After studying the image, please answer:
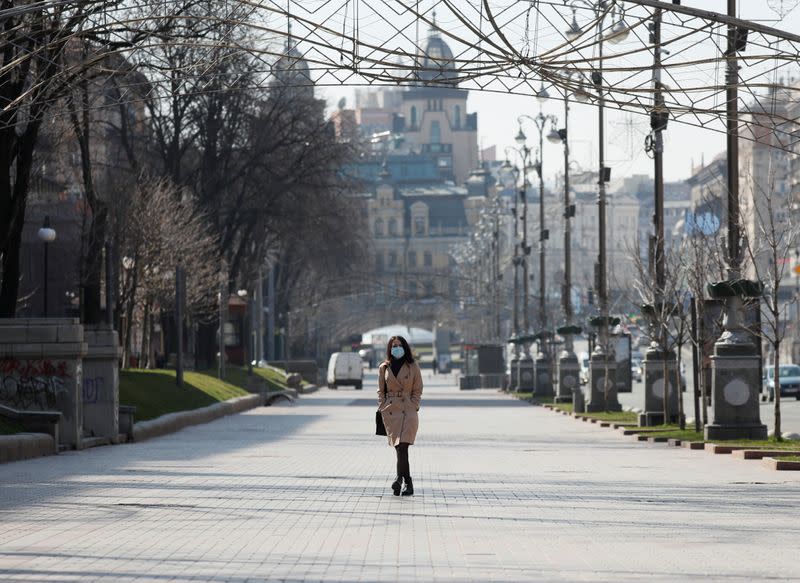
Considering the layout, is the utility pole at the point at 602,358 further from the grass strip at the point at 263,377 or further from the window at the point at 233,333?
the window at the point at 233,333

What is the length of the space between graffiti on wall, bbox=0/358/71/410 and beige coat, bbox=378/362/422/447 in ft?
39.3

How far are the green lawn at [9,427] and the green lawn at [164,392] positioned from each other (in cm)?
835

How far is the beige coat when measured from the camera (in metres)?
19.1

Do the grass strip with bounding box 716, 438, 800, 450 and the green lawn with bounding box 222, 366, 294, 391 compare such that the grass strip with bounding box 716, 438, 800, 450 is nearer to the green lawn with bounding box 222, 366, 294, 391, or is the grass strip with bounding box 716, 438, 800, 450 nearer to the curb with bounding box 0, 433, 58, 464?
the curb with bounding box 0, 433, 58, 464

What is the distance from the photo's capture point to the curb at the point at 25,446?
25.9 m

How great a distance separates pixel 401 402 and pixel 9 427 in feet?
36.6

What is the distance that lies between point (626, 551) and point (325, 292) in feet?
332

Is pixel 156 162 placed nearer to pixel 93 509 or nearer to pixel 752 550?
pixel 93 509

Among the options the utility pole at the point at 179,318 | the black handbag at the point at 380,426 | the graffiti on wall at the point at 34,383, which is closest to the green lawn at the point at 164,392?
the utility pole at the point at 179,318

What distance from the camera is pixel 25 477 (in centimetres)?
2252

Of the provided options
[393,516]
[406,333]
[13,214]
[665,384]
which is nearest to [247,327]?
[665,384]

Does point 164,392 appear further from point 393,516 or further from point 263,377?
point 393,516

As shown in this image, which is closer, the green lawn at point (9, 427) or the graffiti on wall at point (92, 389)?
the green lawn at point (9, 427)

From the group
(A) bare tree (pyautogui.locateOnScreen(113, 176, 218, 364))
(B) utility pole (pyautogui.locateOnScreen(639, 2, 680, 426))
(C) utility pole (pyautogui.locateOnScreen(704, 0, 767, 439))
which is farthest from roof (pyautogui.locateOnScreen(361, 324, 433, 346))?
(C) utility pole (pyautogui.locateOnScreen(704, 0, 767, 439))
